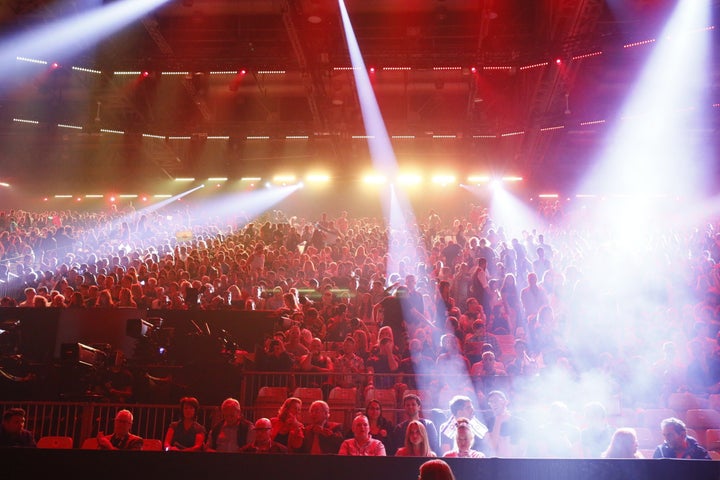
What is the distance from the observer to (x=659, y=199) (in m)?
22.6

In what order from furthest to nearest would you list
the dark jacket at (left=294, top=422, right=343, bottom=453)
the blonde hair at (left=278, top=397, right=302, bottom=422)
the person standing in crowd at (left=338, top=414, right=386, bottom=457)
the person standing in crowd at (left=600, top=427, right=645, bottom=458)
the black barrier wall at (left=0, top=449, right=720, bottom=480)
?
the blonde hair at (left=278, top=397, right=302, bottom=422)
the dark jacket at (left=294, top=422, right=343, bottom=453)
the person standing in crowd at (left=338, top=414, right=386, bottom=457)
the person standing in crowd at (left=600, top=427, right=645, bottom=458)
the black barrier wall at (left=0, top=449, right=720, bottom=480)

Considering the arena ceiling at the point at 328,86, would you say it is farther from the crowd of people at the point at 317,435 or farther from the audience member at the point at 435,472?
the audience member at the point at 435,472

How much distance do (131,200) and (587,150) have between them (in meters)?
18.1

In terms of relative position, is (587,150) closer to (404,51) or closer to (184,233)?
(404,51)

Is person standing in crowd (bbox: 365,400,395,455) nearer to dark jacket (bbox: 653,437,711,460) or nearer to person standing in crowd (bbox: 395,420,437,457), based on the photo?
person standing in crowd (bbox: 395,420,437,457)

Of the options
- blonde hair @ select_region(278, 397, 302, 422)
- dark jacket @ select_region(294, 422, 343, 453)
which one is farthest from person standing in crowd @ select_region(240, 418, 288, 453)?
blonde hair @ select_region(278, 397, 302, 422)

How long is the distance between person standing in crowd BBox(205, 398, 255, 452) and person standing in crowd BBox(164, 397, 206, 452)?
132 mm

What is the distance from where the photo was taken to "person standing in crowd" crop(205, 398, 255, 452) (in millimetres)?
6762

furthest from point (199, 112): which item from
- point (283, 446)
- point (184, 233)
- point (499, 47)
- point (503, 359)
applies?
point (283, 446)

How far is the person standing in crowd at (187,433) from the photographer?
6.84 m

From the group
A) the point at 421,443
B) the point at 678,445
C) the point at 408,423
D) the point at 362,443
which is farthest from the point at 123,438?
the point at 678,445

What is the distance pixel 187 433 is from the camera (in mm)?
6918

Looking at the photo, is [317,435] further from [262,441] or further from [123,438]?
[123,438]

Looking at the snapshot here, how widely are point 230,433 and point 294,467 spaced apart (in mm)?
2780
